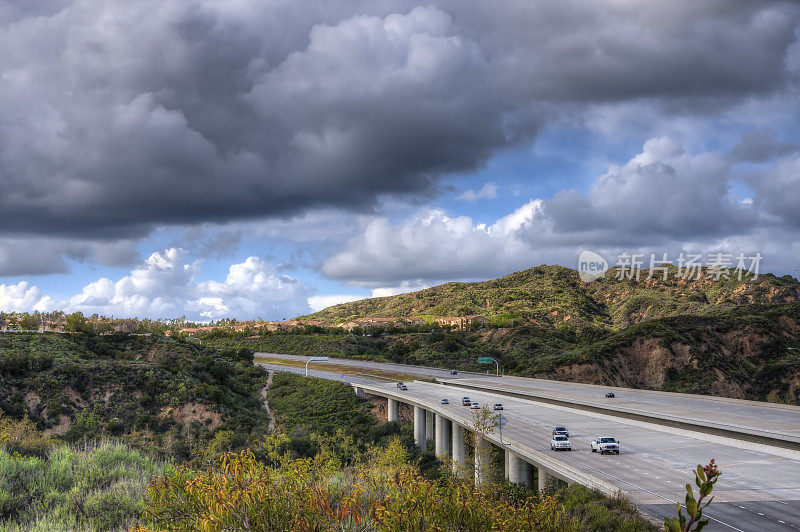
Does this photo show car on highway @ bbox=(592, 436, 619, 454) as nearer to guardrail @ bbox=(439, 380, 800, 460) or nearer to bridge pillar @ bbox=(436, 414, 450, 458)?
A: guardrail @ bbox=(439, 380, 800, 460)

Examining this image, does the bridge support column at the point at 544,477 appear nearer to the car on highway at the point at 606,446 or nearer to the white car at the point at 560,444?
the white car at the point at 560,444

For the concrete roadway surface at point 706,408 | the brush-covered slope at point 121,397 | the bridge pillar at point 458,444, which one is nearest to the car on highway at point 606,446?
the concrete roadway surface at point 706,408

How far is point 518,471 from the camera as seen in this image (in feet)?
104

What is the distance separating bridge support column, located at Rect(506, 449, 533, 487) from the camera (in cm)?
3134

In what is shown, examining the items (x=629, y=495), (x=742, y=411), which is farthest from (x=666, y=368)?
(x=629, y=495)

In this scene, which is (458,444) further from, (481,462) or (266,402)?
(266,402)

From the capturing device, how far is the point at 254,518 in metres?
6.84

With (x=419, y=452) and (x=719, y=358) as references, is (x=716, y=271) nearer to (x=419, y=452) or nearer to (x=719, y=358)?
(x=719, y=358)

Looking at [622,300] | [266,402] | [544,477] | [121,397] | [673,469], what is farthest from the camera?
[622,300]

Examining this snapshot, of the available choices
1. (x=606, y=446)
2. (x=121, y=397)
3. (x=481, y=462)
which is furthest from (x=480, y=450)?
(x=121, y=397)

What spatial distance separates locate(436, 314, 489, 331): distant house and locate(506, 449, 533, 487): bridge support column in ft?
375

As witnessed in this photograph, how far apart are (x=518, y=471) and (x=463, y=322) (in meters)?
126

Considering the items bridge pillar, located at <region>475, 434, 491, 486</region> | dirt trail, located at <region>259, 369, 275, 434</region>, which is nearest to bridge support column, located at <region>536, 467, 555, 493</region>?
bridge pillar, located at <region>475, 434, 491, 486</region>

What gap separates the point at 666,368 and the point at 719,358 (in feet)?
25.4
